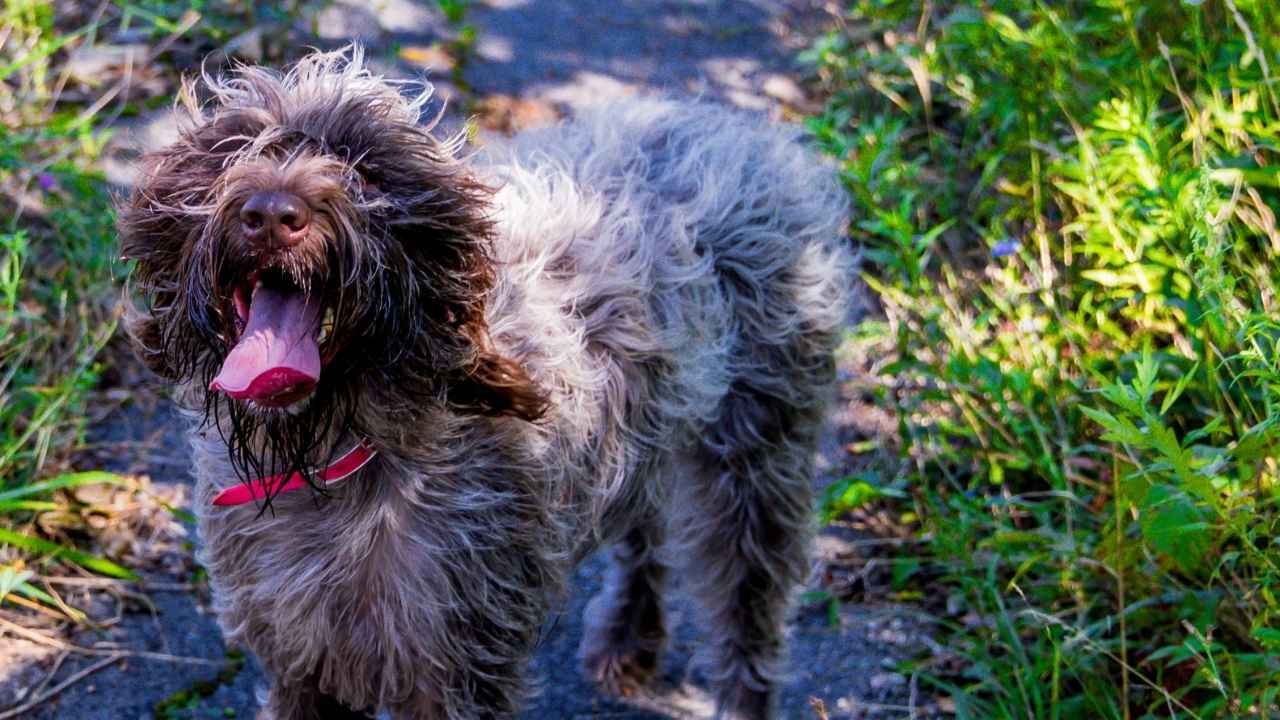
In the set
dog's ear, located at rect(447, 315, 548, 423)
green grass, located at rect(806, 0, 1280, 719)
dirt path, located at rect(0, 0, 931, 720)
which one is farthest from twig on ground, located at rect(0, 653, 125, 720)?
green grass, located at rect(806, 0, 1280, 719)

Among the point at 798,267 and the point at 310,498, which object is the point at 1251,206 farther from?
the point at 310,498

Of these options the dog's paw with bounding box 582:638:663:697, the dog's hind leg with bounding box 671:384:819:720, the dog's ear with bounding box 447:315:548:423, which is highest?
the dog's ear with bounding box 447:315:548:423

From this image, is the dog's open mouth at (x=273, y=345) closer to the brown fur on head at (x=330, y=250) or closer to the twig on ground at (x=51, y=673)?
the brown fur on head at (x=330, y=250)

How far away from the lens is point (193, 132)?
2.92 metres

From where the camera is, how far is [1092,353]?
485cm

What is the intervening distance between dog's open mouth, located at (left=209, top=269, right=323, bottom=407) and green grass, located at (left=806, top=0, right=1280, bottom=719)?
1690 millimetres

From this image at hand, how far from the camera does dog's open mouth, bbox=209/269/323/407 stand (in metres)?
2.63

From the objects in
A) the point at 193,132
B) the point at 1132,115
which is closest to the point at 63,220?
the point at 193,132

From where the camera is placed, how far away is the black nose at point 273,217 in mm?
2602

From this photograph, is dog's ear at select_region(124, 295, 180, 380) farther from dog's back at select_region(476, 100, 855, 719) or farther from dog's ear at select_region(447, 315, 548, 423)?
Result: dog's back at select_region(476, 100, 855, 719)

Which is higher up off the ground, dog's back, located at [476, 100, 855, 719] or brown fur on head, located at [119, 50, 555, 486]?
brown fur on head, located at [119, 50, 555, 486]

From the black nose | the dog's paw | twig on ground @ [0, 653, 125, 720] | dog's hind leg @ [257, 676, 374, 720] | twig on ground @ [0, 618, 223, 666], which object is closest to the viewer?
the black nose

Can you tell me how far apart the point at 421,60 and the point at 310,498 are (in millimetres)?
5024

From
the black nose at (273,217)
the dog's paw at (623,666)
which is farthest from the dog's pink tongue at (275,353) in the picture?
the dog's paw at (623,666)
